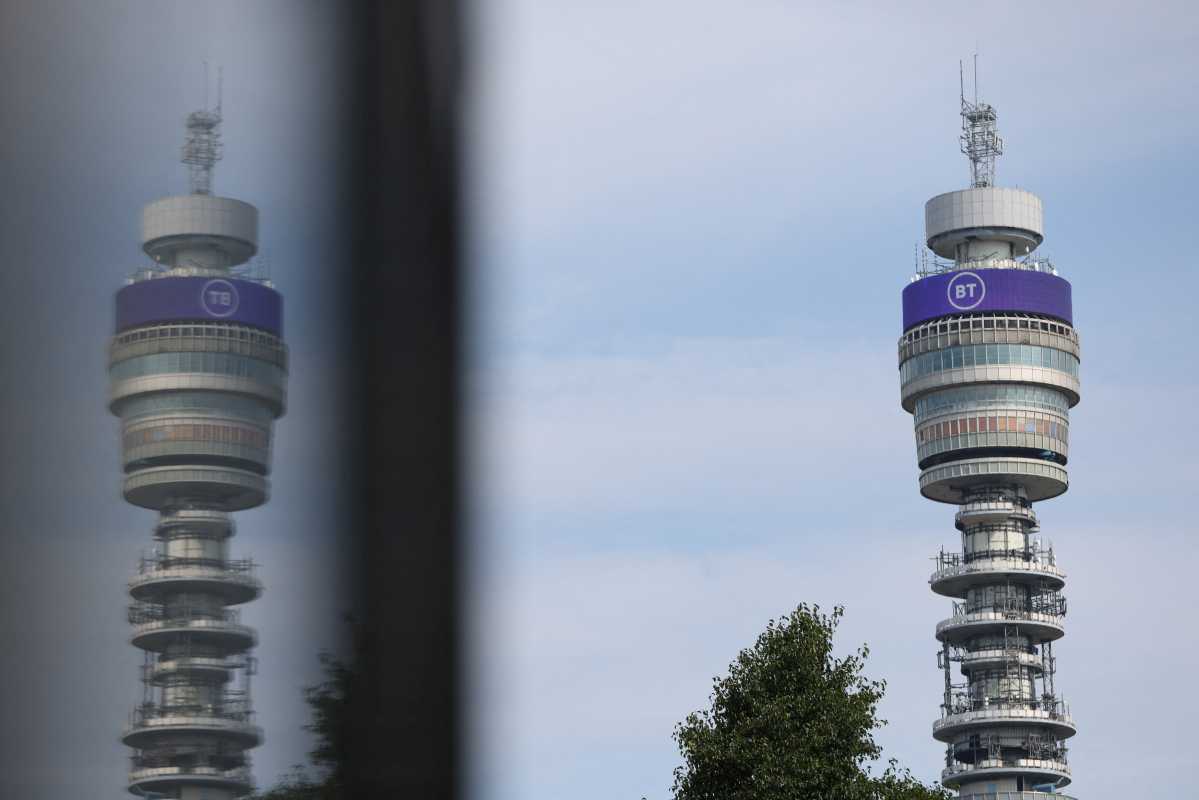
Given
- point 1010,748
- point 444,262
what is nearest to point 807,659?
point 444,262

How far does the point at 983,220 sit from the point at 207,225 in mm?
167294

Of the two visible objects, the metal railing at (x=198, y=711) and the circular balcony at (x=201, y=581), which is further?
the circular balcony at (x=201, y=581)

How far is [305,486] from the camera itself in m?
4.25

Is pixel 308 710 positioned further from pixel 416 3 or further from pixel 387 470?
pixel 416 3

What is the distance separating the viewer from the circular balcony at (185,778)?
3594 mm

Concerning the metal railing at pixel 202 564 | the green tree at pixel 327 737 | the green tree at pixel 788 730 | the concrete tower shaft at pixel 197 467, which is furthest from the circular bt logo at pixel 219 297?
the green tree at pixel 788 730

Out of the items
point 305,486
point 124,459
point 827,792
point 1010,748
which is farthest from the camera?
point 1010,748

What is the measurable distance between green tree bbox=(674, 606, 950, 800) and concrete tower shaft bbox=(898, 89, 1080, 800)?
9993 centimetres

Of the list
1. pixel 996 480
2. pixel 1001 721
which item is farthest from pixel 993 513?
pixel 1001 721

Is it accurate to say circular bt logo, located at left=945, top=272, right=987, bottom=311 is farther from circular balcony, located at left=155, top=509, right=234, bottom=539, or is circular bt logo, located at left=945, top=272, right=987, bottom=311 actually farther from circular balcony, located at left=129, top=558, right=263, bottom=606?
circular balcony, located at left=129, top=558, right=263, bottom=606

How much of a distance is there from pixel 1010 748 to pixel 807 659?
103198 millimetres

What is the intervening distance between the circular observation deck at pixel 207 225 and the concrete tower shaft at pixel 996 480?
516ft

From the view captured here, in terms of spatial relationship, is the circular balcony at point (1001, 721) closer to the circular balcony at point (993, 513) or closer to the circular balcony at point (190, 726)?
the circular balcony at point (993, 513)

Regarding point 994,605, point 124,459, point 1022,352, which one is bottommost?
point 124,459
